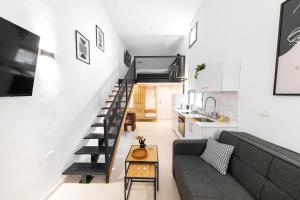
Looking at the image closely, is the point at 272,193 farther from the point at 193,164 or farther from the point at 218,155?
the point at 193,164

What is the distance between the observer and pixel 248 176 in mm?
1542

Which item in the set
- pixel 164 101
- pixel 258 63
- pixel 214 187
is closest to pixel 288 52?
pixel 258 63

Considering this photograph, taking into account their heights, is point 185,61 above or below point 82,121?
above

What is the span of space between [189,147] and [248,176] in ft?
2.96

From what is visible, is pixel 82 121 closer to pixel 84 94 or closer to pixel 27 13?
pixel 84 94

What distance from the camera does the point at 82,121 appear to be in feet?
10.1

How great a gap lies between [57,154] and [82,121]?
35.1 inches

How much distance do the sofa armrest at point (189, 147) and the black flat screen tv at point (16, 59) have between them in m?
2.15

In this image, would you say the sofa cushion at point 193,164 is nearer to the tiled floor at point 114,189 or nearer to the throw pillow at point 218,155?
the throw pillow at point 218,155

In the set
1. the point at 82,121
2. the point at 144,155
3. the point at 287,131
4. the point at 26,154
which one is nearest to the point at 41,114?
the point at 26,154

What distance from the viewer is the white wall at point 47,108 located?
1.53 meters

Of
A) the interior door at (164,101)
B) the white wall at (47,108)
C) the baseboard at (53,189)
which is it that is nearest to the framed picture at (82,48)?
the white wall at (47,108)

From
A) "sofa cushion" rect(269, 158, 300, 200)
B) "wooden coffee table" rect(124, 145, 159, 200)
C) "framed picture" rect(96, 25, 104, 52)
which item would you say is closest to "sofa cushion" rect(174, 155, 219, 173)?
"wooden coffee table" rect(124, 145, 159, 200)

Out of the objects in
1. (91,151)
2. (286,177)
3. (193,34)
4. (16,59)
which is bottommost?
(91,151)
